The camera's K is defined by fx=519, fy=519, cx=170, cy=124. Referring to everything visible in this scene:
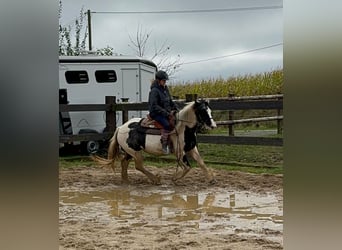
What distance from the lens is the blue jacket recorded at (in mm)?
5988

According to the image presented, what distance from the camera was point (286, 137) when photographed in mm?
1077

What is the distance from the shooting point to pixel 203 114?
6.03 meters

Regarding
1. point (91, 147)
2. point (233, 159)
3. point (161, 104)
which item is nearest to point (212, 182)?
point (161, 104)

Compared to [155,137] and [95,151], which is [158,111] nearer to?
[155,137]

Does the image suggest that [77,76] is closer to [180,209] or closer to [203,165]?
[203,165]

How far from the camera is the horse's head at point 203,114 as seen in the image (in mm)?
5984

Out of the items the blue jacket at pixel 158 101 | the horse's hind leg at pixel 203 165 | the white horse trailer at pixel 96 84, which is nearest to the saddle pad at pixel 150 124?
the blue jacket at pixel 158 101

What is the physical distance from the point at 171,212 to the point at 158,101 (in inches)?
67.5

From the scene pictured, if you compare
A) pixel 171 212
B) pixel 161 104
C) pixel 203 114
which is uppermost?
pixel 161 104

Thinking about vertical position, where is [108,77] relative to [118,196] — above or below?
above

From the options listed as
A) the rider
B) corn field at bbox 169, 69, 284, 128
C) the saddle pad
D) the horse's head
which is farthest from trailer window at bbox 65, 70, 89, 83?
the horse's head
